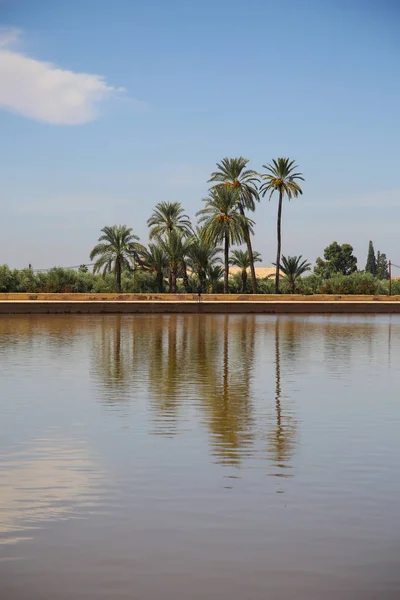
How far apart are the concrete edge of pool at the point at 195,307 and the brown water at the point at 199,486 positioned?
28.5 meters

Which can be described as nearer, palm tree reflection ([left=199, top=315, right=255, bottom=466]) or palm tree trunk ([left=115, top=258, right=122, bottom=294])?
palm tree reflection ([left=199, top=315, right=255, bottom=466])

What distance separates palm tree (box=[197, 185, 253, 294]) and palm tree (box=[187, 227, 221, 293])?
741mm

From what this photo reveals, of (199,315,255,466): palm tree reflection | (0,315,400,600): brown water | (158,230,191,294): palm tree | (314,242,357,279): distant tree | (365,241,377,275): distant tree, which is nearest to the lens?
(0,315,400,600): brown water

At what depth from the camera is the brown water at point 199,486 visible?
16.2 ft

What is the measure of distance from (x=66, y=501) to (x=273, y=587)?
2153mm

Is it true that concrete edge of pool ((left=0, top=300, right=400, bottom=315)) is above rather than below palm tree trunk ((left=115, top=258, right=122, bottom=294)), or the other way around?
below

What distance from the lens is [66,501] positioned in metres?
6.46

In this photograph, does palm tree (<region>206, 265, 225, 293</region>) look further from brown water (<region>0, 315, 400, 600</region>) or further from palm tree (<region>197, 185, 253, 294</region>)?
brown water (<region>0, 315, 400, 600</region>)

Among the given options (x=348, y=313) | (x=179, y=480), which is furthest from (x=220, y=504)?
(x=348, y=313)

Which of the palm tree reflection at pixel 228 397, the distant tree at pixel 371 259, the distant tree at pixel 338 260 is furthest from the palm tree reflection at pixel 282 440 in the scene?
the distant tree at pixel 371 259

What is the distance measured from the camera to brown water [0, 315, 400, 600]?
4938 mm

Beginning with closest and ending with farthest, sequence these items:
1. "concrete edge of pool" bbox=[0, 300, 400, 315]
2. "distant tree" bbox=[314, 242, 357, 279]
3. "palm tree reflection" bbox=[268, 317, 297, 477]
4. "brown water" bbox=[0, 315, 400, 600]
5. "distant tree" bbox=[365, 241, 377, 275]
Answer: "brown water" bbox=[0, 315, 400, 600] → "palm tree reflection" bbox=[268, 317, 297, 477] → "concrete edge of pool" bbox=[0, 300, 400, 315] → "distant tree" bbox=[314, 242, 357, 279] → "distant tree" bbox=[365, 241, 377, 275]

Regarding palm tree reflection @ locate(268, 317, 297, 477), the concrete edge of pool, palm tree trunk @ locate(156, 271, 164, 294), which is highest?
palm tree trunk @ locate(156, 271, 164, 294)

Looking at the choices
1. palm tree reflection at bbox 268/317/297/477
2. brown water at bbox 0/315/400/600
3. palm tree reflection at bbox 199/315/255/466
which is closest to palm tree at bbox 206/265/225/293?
palm tree reflection at bbox 199/315/255/466
